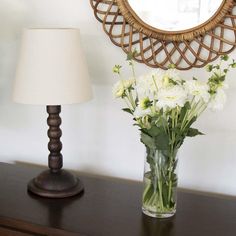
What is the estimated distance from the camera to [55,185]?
126cm

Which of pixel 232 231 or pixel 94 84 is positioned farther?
pixel 94 84

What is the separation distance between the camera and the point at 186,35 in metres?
1.30

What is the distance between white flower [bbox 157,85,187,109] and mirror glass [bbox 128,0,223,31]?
1.30 feet

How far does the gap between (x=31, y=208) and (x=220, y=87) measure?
2.15 ft

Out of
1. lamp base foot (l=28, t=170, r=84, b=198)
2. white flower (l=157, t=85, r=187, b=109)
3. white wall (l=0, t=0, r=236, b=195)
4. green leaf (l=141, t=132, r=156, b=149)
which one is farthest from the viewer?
white wall (l=0, t=0, r=236, b=195)

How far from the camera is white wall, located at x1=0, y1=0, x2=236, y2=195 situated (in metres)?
1.38

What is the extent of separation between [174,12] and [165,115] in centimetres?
43

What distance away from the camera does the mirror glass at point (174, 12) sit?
4.17ft

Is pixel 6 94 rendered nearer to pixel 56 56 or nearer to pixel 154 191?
pixel 56 56

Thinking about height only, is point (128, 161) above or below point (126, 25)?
below

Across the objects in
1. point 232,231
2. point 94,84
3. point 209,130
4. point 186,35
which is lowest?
point 232,231

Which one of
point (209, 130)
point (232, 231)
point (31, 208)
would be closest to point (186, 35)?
point (209, 130)

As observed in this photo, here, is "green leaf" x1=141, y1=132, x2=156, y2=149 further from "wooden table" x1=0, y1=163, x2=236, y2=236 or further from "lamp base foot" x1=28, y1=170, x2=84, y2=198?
"lamp base foot" x1=28, y1=170, x2=84, y2=198

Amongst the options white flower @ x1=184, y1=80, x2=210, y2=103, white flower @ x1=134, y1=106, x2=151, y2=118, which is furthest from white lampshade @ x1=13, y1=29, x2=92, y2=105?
white flower @ x1=184, y1=80, x2=210, y2=103
